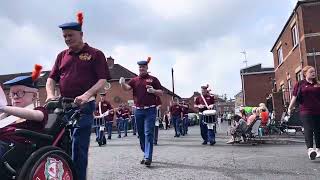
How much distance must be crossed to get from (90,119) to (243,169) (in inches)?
127

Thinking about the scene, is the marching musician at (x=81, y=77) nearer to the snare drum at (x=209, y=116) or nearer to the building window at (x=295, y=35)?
the snare drum at (x=209, y=116)

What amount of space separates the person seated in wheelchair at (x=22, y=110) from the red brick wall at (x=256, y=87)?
188ft

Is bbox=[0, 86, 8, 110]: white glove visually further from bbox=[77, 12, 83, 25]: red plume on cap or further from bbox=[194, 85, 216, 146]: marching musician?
bbox=[194, 85, 216, 146]: marching musician

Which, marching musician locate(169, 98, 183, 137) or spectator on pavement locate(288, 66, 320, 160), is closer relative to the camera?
spectator on pavement locate(288, 66, 320, 160)

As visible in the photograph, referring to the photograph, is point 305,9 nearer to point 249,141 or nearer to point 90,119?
point 249,141

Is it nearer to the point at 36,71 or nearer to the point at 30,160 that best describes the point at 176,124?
the point at 36,71

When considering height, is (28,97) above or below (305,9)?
below

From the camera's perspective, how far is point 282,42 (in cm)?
3703

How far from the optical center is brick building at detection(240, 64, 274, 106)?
6058cm

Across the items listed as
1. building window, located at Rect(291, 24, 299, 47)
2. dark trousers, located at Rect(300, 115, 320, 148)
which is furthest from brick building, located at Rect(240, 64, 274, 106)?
dark trousers, located at Rect(300, 115, 320, 148)

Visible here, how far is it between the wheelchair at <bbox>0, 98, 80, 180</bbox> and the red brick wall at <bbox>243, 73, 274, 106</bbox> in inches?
2253

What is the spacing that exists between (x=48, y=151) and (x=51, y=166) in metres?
0.15

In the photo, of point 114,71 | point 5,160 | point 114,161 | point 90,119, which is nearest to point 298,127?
point 114,161

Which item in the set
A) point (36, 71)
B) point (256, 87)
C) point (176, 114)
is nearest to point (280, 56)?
point (176, 114)
